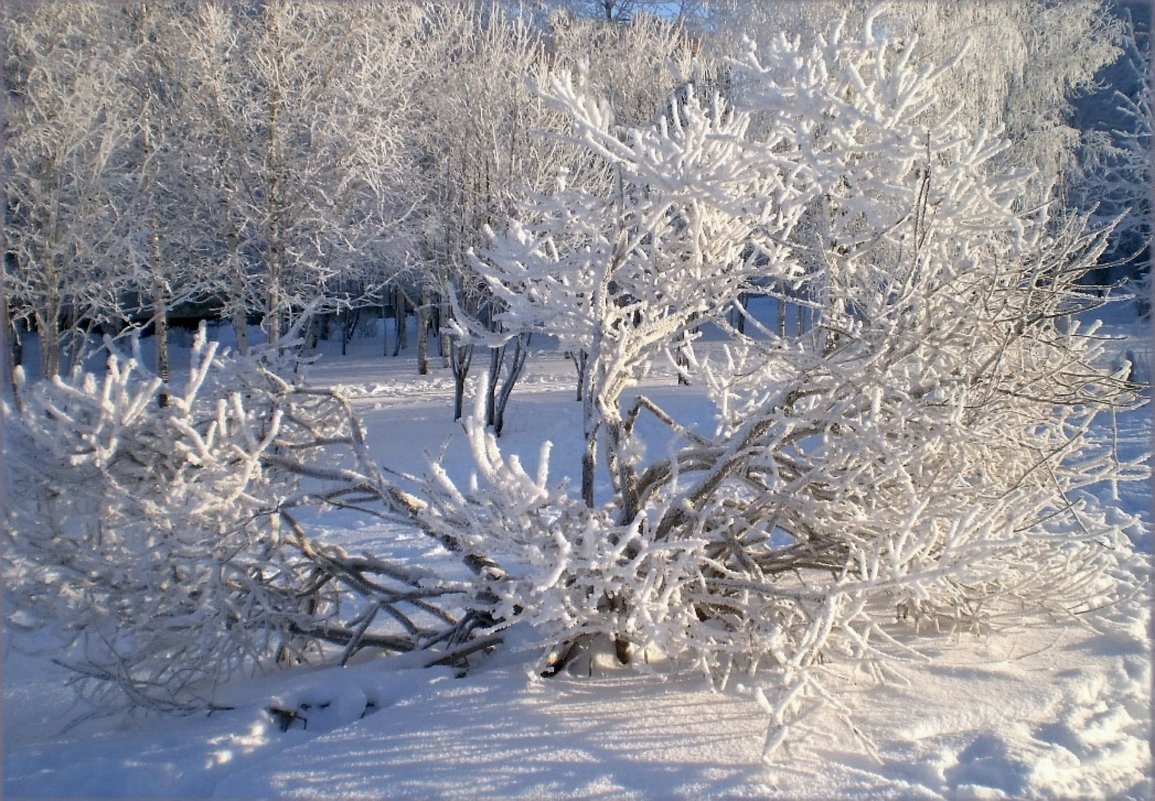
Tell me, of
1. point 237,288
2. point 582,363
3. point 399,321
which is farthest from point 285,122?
point 399,321

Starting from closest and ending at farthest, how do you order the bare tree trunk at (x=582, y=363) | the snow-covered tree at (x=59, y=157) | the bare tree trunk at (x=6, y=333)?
the bare tree trunk at (x=582, y=363) → the snow-covered tree at (x=59, y=157) → the bare tree trunk at (x=6, y=333)

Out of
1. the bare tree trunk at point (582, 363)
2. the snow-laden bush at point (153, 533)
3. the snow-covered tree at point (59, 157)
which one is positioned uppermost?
the snow-covered tree at point (59, 157)

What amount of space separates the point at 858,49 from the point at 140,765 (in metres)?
3.94

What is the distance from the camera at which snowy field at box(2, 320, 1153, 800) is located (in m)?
2.85

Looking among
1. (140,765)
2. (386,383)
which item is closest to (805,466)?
(140,765)

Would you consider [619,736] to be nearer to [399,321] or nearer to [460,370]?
[460,370]

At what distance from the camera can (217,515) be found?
388 centimetres

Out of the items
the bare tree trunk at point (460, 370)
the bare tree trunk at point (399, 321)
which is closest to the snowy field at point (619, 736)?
the bare tree trunk at point (460, 370)

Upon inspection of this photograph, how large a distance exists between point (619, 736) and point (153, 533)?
90.2 inches

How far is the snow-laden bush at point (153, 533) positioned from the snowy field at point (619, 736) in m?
0.27

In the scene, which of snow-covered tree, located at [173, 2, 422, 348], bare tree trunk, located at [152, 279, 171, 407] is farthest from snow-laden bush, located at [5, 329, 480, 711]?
bare tree trunk, located at [152, 279, 171, 407]

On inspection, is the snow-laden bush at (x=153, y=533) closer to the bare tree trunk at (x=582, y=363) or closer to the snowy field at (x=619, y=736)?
the snowy field at (x=619, y=736)

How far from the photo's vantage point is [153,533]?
385 cm

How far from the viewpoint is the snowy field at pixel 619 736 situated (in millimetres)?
2846
